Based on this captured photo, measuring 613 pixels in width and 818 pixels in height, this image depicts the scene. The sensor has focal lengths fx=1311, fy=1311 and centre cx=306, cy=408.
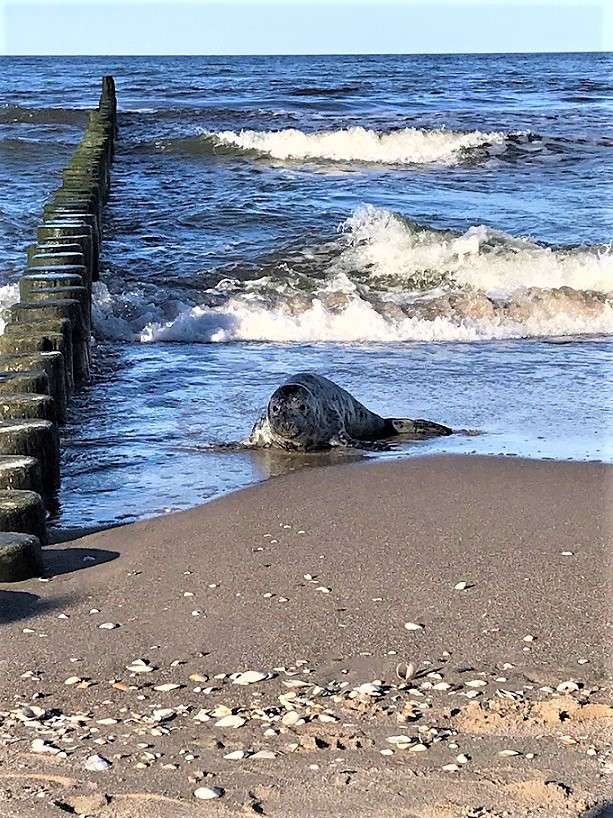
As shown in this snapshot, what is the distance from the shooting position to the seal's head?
7211 millimetres

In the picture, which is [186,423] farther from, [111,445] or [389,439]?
[389,439]

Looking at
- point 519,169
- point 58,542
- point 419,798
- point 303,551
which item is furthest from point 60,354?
point 519,169

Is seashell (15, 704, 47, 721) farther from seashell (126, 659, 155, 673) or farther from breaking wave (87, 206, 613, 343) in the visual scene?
breaking wave (87, 206, 613, 343)

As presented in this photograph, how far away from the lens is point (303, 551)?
4.97 meters

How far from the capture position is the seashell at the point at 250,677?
A: 12.0ft

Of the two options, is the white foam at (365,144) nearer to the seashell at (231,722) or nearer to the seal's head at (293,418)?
the seal's head at (293,418)

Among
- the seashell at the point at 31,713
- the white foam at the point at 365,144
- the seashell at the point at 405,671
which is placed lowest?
the seashell at the point at 31,713

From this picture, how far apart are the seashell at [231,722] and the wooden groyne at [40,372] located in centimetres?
159

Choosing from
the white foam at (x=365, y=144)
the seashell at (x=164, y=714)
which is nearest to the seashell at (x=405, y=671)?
the seashell at (x=164, y=714)

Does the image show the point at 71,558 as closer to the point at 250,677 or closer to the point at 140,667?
the point at 140,667

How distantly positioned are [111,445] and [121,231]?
8.59 m

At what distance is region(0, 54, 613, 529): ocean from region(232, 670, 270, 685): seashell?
220cm

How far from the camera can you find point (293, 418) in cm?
722

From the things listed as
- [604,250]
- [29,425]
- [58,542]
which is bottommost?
[58,542]
